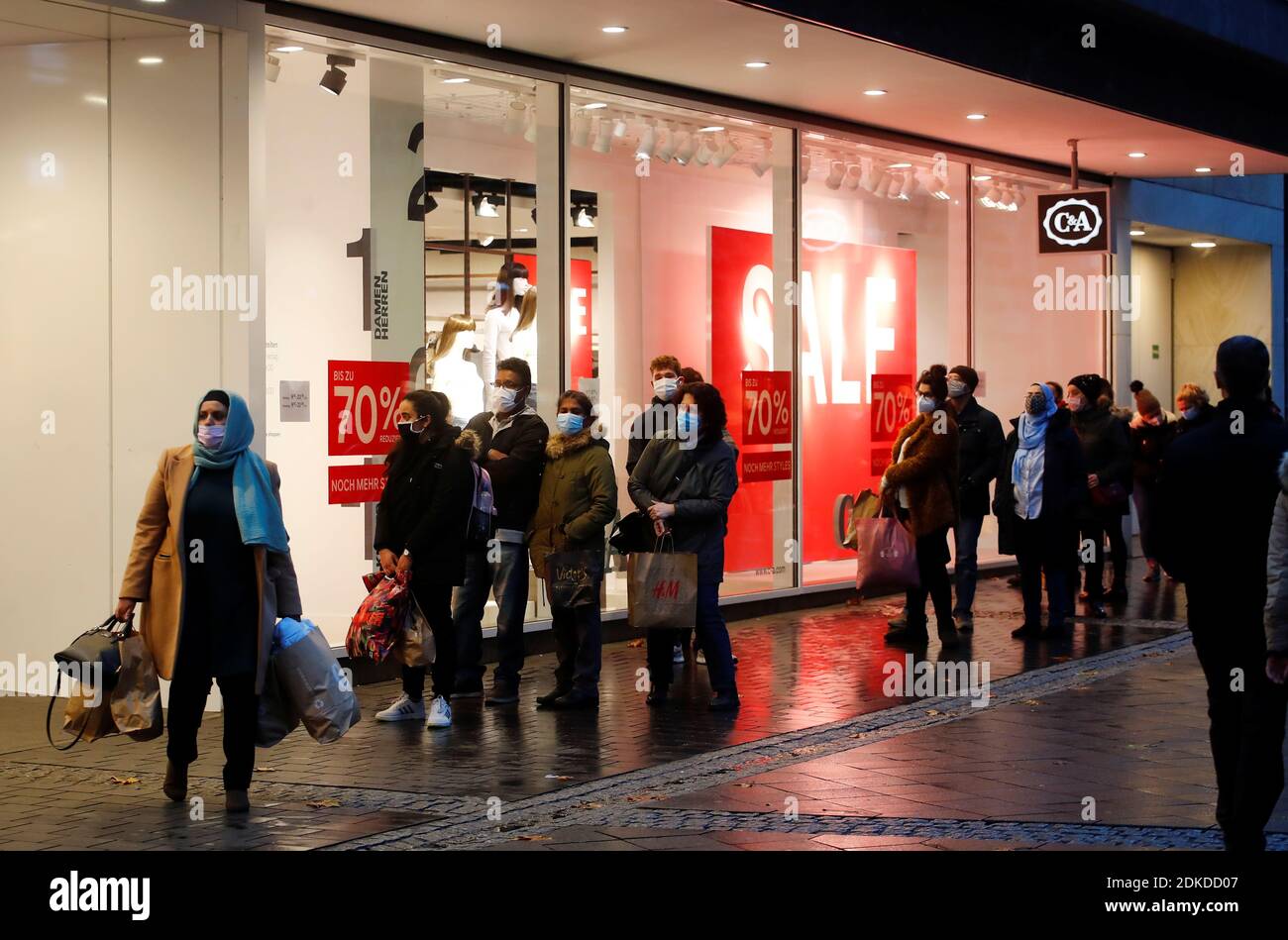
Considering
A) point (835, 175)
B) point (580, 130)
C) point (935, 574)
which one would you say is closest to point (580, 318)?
point (580, 130)

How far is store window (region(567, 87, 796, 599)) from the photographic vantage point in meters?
14.2

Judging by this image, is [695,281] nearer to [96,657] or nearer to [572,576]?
[572,576]

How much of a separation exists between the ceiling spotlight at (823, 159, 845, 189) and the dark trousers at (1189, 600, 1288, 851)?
10416mm

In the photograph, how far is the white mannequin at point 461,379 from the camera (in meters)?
12.5

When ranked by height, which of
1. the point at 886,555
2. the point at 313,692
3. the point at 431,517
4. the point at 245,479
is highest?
the point at 245,479

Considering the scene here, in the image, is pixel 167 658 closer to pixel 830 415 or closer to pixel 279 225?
pixel 279 225

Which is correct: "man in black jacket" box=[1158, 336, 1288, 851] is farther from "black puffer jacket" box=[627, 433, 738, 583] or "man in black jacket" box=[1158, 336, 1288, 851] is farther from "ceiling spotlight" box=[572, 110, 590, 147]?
"ceiling spotlight" box=[572, 110, 590, 147]

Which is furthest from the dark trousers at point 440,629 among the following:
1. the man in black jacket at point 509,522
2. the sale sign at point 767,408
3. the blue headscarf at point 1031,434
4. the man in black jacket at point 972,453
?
the sale sign at point 767,408

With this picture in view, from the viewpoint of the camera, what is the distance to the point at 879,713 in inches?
402

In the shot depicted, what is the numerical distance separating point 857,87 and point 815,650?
4797 millimetres

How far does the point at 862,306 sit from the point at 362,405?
6664mm

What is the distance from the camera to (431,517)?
31.6ft

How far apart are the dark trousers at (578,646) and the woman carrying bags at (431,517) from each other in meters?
0.81

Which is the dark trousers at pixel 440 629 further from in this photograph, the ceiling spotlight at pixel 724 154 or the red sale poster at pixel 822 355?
the ceiling spotlight at pixel 724 154
